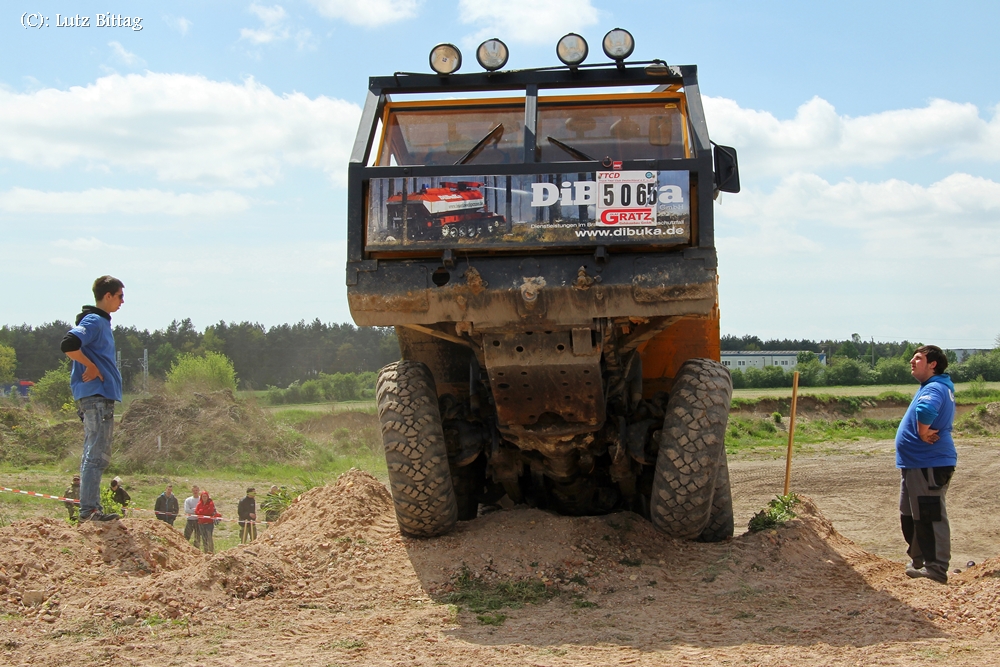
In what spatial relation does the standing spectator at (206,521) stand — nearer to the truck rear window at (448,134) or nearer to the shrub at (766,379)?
the truck rear window at (448,134)

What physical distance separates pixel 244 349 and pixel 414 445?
4728 centimetres

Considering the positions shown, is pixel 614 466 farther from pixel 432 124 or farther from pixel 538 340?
pixel 432 124

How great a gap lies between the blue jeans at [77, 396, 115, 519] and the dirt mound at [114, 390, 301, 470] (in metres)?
19.1

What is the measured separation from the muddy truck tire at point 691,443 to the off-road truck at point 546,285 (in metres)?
0.01

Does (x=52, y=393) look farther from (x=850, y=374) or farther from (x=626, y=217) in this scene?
(x=850, y=374)

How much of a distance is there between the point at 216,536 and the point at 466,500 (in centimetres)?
812

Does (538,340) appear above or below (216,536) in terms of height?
above

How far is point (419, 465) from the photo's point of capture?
6.72m

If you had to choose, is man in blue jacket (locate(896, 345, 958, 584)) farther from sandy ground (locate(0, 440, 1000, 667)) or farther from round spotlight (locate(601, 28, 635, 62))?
round spotlight (locate(601, 28, 635, 62))

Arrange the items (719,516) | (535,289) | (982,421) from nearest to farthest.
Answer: (535,289)
(719,516)
(982,421)

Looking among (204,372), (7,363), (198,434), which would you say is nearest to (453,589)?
(198,434)

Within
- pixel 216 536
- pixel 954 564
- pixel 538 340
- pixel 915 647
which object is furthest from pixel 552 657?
pixel 216 536

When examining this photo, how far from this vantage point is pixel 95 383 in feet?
22.0

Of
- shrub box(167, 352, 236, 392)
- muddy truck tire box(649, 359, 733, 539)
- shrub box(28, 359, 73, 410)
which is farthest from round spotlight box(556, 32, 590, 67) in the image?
shrub box(28, 359, 73, 410)
